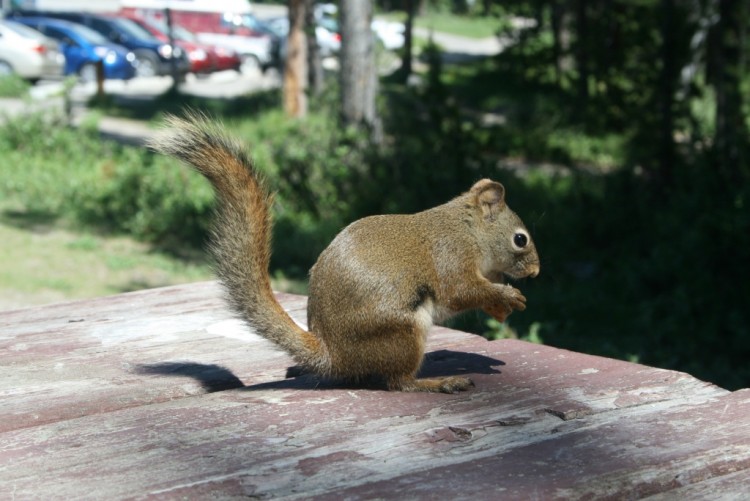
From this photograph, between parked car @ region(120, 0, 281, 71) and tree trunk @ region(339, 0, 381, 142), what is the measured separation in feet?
49.7

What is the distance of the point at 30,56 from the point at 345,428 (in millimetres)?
23212

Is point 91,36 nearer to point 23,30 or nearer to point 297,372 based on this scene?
point 23,30

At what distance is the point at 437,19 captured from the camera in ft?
169

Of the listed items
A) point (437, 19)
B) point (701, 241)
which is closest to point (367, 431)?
point (701, 241)

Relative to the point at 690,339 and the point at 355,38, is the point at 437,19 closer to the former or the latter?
the point at 355,38

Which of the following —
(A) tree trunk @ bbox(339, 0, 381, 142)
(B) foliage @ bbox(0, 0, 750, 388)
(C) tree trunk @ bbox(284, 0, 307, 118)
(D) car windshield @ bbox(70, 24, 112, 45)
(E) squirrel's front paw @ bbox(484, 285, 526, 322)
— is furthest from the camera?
(D) car windshield @ bbox(70, 24, 112, 45)

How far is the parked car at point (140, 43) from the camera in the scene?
24.6 meters

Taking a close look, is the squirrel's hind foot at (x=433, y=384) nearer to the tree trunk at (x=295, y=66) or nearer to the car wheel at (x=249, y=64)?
the tree trunk at (x=295, y=66)

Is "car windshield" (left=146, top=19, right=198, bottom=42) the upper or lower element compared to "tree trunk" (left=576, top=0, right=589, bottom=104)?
upper

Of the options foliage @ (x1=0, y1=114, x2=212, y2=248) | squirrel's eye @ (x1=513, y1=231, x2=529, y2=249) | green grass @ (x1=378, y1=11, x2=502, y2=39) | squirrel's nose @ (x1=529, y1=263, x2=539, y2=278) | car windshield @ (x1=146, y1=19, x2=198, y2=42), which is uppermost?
green grass @ (x1=378, y1=11, x2=502, y2=39)

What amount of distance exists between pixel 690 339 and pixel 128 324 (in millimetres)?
3951

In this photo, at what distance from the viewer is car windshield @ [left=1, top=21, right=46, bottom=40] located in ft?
77.5

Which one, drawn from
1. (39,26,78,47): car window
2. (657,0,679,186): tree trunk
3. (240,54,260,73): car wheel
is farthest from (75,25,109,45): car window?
(657,0,679,186): tree trunk

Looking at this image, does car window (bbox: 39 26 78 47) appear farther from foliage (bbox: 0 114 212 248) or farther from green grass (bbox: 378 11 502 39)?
green grass (bbox: 378 11 502 39)
